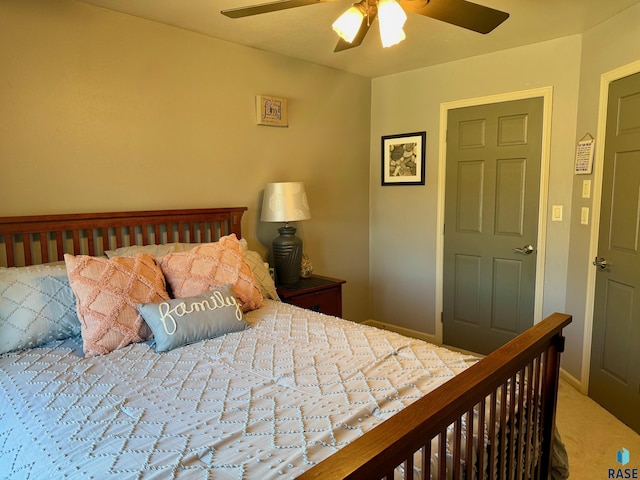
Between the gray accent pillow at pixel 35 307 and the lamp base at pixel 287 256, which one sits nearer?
the gray accent pillow at pixel 35 307

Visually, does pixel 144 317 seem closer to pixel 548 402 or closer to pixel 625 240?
pixel 548 402

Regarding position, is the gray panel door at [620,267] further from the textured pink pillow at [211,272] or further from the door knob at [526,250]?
the textured pink pillow at [211,272]

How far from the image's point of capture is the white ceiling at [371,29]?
242 cm

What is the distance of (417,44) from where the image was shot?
3078 mm

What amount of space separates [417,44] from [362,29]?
4.00 feet

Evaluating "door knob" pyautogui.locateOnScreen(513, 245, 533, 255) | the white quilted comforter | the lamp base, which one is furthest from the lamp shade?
"door knob" pyautogui.locateOnScreen(513, 245, 533, 255)

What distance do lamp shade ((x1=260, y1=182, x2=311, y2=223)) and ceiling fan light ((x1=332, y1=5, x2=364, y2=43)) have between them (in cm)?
138

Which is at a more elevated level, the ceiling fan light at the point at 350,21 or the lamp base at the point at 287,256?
the ceiling fan light at the point at 350,21

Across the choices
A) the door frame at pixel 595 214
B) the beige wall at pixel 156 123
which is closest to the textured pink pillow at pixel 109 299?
the beige wall at pixel 156 123

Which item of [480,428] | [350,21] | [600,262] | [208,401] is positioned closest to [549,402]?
[480,428]

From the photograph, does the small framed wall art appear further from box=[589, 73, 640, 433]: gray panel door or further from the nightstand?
box=[589, 73, 640, 433]: gray panel door

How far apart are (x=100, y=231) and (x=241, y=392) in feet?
4.93

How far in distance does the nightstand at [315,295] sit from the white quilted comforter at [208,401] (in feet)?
3.09

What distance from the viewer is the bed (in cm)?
110
